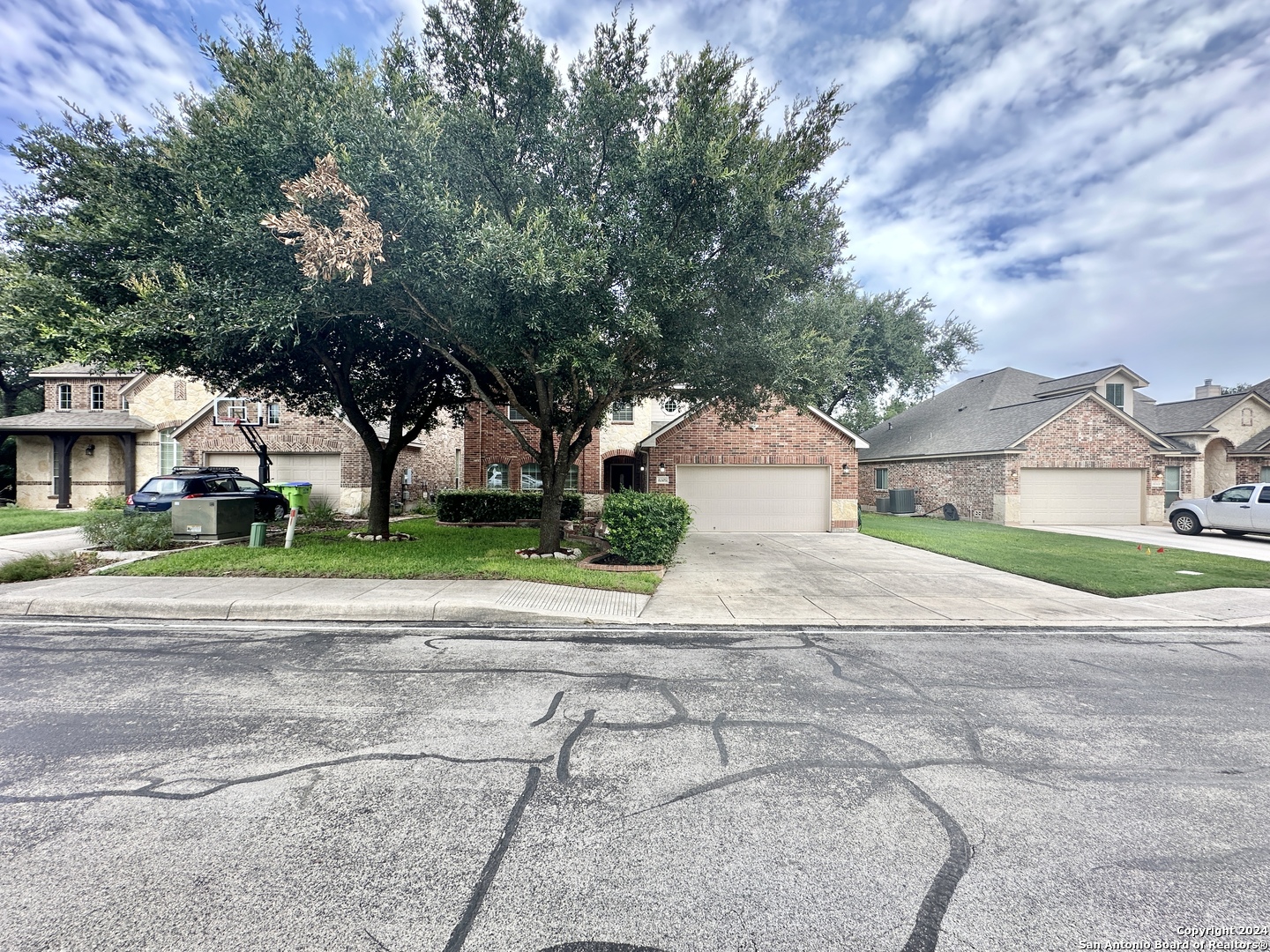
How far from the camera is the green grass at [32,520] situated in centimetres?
1468

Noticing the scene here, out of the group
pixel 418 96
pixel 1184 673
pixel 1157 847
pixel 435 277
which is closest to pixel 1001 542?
pixel 1184 673

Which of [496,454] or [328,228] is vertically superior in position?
[328,228]

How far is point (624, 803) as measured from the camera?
2.95 meters

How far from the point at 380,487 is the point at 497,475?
18.4 ft

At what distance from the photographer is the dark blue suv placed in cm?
1373

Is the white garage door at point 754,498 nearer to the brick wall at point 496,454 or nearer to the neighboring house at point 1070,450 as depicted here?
the brick wall at point 496,454

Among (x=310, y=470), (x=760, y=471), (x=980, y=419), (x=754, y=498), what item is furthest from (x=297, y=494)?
(x=980, y=419)

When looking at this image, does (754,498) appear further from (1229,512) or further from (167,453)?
(167,453)

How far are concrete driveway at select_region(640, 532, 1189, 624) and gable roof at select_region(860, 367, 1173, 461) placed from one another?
42.0 ft

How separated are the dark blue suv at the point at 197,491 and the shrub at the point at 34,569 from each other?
4608mm

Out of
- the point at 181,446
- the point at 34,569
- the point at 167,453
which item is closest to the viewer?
the point at 34,569

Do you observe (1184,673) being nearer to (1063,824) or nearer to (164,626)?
(1063,824)

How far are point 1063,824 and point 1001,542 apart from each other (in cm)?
1394

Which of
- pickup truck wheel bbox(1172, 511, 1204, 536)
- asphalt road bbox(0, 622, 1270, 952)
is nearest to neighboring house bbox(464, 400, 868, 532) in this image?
pickup truck wheel bbox(1172, 511, 1204, 536)
